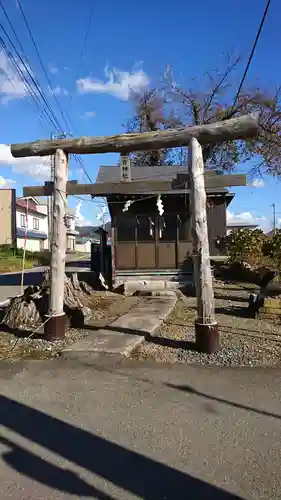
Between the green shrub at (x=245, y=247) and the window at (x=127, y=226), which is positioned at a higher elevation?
the window at (x=127, y=226)

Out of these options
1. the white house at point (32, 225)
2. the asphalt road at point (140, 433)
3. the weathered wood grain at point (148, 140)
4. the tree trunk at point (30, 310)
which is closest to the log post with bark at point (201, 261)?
the weathered wood grain at point (148, 140)

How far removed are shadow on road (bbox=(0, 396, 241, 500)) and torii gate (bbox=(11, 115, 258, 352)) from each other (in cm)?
301

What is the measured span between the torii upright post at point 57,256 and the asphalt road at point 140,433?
150 centimetres

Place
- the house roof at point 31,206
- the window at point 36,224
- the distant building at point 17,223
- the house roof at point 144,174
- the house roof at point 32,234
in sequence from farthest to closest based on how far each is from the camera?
the window at point 36,224 → the house roof at point 31,206 → the house roof at point 32,234 → the distant building at point 17,223 → the house roof at point 144,174

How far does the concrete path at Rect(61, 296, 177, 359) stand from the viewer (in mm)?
6371

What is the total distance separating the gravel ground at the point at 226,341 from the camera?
6.18m

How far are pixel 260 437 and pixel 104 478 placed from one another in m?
1.42

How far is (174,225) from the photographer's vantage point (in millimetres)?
14242

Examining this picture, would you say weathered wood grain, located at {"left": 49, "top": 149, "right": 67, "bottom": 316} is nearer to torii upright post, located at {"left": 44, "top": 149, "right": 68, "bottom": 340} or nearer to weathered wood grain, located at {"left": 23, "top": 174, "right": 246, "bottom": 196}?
torii upright post, located at {"left": 44, "top": 149, "right": 68, "bottom": 340}

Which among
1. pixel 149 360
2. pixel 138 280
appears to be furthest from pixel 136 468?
pixel 138 280

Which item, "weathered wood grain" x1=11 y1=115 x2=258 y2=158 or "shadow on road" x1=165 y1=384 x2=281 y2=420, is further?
"weathered wood grain" x1=11 y1=115 x2=258 y2=158

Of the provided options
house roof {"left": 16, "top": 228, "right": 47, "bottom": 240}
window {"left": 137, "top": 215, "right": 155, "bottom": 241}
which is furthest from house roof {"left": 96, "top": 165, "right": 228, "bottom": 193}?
house roof {"left": 16, "top": 228, "right": 47, "bottom": 240}

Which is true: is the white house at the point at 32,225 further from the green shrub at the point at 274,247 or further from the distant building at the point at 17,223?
the green shrub at the point at 274,247

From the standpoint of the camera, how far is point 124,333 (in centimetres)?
756
